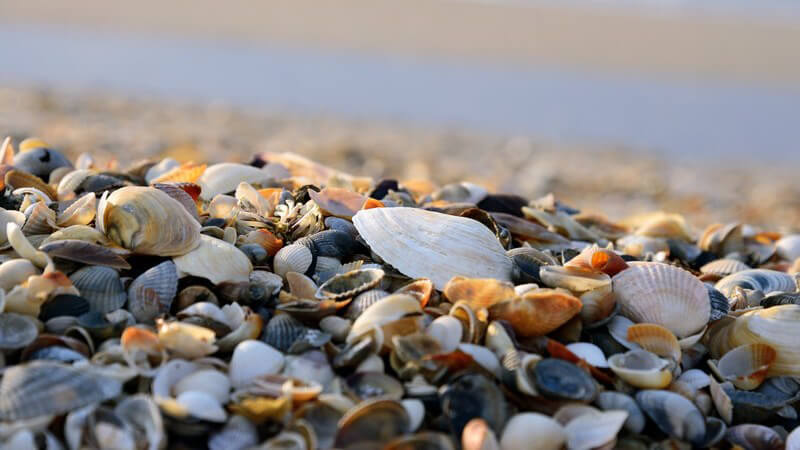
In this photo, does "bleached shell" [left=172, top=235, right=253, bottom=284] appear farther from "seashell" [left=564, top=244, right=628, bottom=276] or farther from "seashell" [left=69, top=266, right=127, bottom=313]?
"seashell" [left=564, top=244, right=628, bottom=276]

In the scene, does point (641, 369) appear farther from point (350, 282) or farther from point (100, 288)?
point (100, 288)

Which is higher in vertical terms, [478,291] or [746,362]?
[478,291]

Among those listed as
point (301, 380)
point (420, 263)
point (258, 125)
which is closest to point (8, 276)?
point (301, 380)

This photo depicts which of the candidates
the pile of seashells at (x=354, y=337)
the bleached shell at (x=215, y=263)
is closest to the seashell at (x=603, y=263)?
the pile of seashells at (x=354, y=337)

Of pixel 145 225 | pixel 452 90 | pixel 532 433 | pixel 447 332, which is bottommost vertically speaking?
pixel 452 90

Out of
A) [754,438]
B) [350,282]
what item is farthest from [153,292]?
[754,438]

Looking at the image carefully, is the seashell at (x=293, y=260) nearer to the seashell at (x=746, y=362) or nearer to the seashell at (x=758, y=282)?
the seashell at (x=746, y=362)
